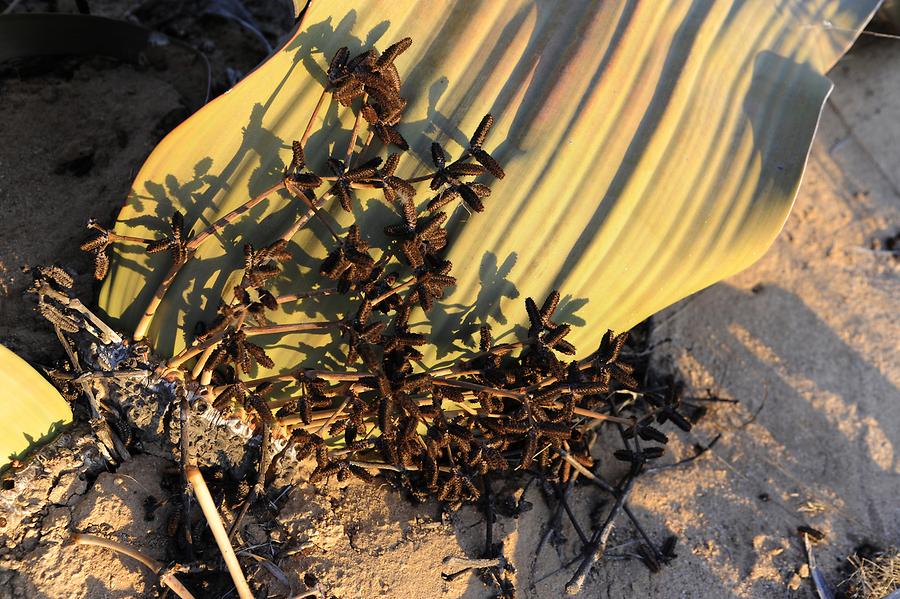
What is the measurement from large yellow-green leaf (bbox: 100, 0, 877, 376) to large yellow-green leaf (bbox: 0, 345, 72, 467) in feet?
0.67

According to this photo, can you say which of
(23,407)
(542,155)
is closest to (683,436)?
(542,155)

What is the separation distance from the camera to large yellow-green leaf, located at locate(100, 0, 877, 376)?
4.75 feet

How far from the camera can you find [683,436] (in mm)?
1776

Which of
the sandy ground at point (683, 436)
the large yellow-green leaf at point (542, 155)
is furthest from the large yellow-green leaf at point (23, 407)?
the large yellow-green leaf at point (542, 155)

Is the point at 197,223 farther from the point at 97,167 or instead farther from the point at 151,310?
the point at 97,167

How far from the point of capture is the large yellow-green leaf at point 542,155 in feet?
4.75

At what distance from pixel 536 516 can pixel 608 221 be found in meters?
0.67

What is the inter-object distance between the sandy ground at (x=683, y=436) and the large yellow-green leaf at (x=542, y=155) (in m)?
0.31

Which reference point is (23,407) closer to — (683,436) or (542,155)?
(542,155)

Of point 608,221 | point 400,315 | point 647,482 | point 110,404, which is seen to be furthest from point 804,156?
point 110,404

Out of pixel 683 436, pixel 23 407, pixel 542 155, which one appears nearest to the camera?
pixel 23 407

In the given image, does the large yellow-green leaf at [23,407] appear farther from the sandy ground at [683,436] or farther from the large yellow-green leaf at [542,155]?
the large yellow-green leaf at [542,155]

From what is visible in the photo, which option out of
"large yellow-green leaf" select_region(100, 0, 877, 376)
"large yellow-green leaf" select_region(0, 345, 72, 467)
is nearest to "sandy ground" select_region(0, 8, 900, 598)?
"large yellow-green leaf" select_region(0, 345, 72, 467)

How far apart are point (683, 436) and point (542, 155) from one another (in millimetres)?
807
